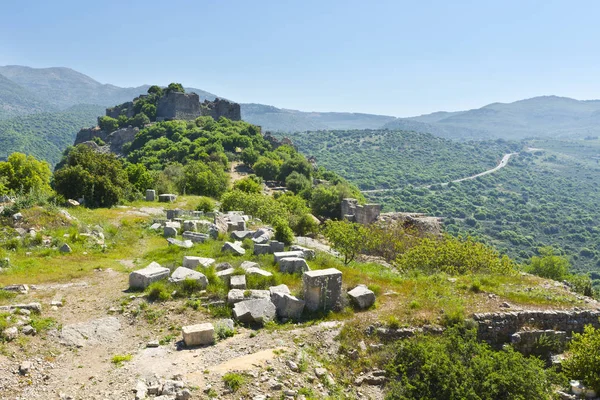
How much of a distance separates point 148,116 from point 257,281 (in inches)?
3141

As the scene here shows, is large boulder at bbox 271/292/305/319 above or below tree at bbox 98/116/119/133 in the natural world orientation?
below

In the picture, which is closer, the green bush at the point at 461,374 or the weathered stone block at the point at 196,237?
the green bush at the point at 461,374

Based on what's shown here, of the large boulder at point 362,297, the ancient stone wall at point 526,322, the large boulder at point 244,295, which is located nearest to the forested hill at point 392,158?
the ancient stone wall at point 526,322

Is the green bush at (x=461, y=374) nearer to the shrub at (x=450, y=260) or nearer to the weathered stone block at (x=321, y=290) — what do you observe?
the weathered stone block at (x=321, y=290)

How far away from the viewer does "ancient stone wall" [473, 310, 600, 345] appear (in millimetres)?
11320

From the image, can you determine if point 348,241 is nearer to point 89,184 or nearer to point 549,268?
point 89,184

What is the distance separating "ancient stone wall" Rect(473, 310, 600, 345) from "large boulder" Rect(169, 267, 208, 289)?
7266 millimetres

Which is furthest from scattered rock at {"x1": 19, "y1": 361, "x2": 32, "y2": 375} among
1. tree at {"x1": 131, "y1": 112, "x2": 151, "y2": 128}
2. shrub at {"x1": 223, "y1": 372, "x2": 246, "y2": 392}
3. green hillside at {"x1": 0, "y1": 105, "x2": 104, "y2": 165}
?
green hillside at {"x1": 0, "y1": 105, "x2": 104, "y2": 165}

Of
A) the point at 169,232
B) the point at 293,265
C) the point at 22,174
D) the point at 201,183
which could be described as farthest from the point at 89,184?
the point at 293,265

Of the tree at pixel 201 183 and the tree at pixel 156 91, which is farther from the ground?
the tree at pixel 156 91

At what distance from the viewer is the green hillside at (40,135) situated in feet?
405

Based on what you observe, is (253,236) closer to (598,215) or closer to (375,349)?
(375,349)

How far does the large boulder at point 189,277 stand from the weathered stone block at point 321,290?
2757 millimetres

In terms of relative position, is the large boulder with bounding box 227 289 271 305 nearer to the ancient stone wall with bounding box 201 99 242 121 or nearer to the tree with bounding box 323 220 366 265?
the tree with bounding box 323 220 366 265
